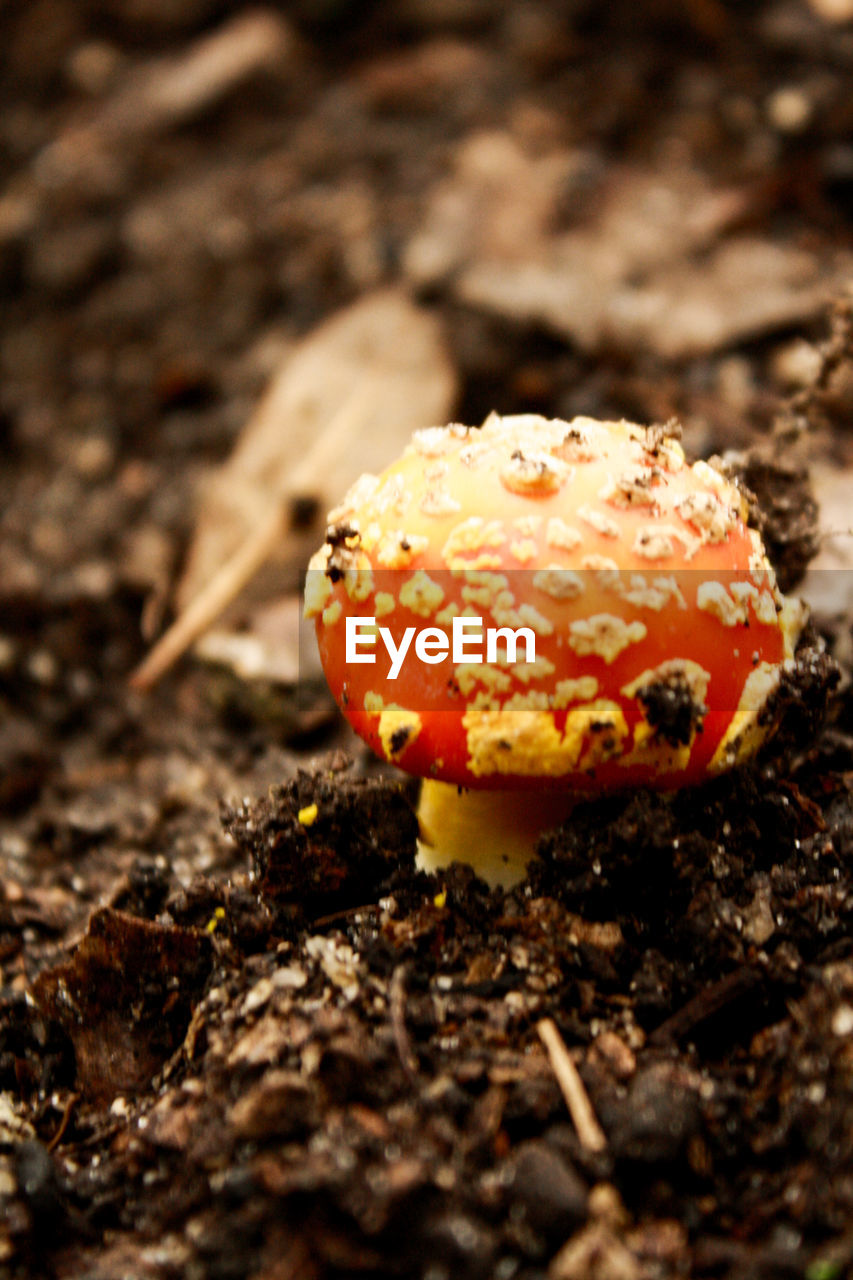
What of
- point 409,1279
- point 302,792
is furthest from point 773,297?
point 409,1279

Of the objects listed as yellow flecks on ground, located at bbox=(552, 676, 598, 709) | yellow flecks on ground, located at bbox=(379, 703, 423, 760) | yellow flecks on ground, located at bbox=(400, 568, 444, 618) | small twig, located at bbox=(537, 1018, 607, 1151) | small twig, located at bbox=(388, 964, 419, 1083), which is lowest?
small twig, located at bbox=(537, 1018, 607, 1151)

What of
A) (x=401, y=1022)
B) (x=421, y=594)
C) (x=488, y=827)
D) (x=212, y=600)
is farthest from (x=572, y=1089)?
(x=212, y=600)

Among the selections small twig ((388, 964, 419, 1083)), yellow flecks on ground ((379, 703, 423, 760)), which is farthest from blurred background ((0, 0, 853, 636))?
small twig ((388, 964, 419, 1083))

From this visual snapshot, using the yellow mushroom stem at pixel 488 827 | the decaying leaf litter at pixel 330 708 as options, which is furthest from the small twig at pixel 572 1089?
the yellow mushroom stem at pixel 488 827

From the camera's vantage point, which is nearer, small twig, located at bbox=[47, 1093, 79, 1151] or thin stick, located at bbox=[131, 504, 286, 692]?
small twig, located at bbox=[47, 1093, 79, 1151]

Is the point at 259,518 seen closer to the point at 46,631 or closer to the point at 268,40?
the point at 46,631

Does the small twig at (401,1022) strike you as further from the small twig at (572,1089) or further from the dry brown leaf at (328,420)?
the dry brown leaf at (328,420)

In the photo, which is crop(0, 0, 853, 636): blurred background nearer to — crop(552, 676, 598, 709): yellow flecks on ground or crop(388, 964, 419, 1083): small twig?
crop(552, 676, 598, 709): yellow flecks on ground
